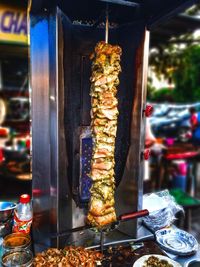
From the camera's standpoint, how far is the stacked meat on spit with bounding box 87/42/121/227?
5.41ft

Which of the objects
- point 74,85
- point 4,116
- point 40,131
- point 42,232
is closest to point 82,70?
point 74,85

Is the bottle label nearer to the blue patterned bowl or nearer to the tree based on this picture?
the blue patterned bowl

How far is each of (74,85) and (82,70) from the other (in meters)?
0.13

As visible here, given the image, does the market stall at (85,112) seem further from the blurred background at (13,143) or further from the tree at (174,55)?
the tree at (174,55)

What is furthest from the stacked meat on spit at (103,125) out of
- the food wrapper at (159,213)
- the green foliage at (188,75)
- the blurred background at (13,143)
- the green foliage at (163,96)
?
the green foliage at (163,96)

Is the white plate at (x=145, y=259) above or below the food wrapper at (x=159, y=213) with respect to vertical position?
below

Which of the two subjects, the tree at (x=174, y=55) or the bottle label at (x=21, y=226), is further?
the tree at (x=174, y=55)

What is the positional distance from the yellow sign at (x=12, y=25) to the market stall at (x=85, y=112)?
420 centimetres

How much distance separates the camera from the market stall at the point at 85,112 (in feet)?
5.44

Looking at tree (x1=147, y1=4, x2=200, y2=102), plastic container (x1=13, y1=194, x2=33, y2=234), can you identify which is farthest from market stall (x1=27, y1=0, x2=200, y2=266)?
tree (x1=147, y1=4, x2=200, y2=102)

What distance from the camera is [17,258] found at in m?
1.47

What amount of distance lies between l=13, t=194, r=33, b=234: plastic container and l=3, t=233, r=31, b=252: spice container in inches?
3.7

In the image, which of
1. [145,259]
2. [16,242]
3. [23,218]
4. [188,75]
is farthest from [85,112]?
[188,75]

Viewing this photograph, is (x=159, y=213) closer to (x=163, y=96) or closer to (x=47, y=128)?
(x=47, y=128)
